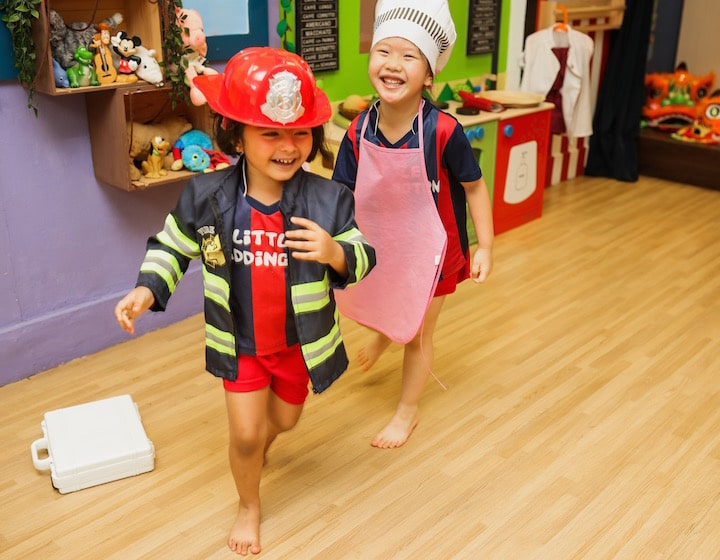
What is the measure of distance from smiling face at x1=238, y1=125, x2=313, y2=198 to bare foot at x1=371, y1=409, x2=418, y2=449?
86cm

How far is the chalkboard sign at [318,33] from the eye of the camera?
2.86m

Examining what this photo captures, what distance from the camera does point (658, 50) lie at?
500cm

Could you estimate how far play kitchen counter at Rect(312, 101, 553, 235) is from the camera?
3.33 m

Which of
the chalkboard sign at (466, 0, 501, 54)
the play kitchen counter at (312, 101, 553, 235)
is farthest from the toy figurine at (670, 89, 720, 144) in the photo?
the chalkboard sign at (466, 0, 501, 54)

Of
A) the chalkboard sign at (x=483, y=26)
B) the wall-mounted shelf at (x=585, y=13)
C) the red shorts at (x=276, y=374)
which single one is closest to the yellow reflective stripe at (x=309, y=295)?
the red shorts at (x=276, y=374)

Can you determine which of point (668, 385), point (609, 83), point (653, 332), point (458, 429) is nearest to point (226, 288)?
point (458, 429)

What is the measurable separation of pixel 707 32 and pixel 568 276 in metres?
2.63

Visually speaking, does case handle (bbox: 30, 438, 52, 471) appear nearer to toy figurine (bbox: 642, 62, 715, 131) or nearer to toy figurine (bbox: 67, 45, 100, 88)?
toy figurine (bbox: 67, 45, 100, 88)

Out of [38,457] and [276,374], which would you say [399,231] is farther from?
[38,457]

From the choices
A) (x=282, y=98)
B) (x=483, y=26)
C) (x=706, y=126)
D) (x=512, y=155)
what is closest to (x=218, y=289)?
(x=282, y=98)

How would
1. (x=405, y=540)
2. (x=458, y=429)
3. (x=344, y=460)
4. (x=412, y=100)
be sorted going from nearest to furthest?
(x=405, y=540), (x=412, y=100), (x=344, y=460), (x=458, y=429)

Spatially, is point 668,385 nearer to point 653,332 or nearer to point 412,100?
point 653,332

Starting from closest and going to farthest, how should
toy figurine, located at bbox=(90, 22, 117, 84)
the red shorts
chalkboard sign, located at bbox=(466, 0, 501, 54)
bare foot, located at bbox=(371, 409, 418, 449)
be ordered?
the red shorts → bare foot, located at bbox=(371, 409, 418, 449) → toy figurine, located at bbox=(90, 22, 117, 84) → chalkboard sign, located at bbox=(466, 0, 501, 54)

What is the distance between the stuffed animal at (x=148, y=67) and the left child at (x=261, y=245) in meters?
Result: 0.87
